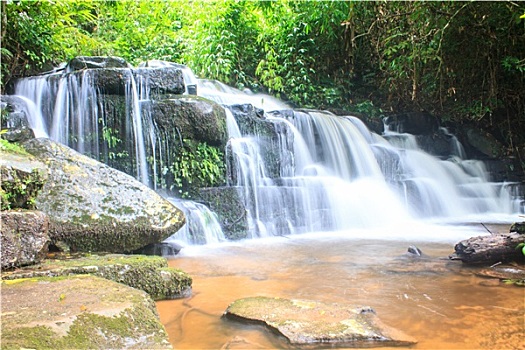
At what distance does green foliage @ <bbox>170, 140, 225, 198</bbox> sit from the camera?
22.2 feet

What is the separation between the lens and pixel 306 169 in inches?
336

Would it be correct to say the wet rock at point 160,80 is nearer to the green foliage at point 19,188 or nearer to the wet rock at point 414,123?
the green foliage at point 19,188

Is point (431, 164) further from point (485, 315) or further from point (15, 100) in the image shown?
point (15, 100)

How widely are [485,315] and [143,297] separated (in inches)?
84.9

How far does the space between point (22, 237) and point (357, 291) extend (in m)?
2.54

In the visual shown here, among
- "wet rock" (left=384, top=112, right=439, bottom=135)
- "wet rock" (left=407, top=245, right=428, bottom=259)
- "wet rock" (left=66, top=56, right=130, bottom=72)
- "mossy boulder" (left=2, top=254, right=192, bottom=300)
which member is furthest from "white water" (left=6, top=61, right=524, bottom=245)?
"mossy boulder" (left=2, top=254, right=192, bottom=300)

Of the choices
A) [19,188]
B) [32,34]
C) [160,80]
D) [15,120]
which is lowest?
[19,188]

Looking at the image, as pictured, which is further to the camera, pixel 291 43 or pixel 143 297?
pixel 291 43

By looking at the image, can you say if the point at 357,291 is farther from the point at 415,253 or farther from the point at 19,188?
the point at 19,188

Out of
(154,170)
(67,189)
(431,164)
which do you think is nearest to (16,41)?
(154,170)

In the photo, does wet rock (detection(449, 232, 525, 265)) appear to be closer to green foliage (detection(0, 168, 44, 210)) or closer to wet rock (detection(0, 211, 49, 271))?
wet rock (detection(0, 211, 49, 271))

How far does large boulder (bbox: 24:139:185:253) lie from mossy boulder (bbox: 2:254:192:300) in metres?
0.77

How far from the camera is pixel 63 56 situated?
924 centimetres

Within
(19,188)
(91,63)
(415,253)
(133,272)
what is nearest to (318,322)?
(133,272)
